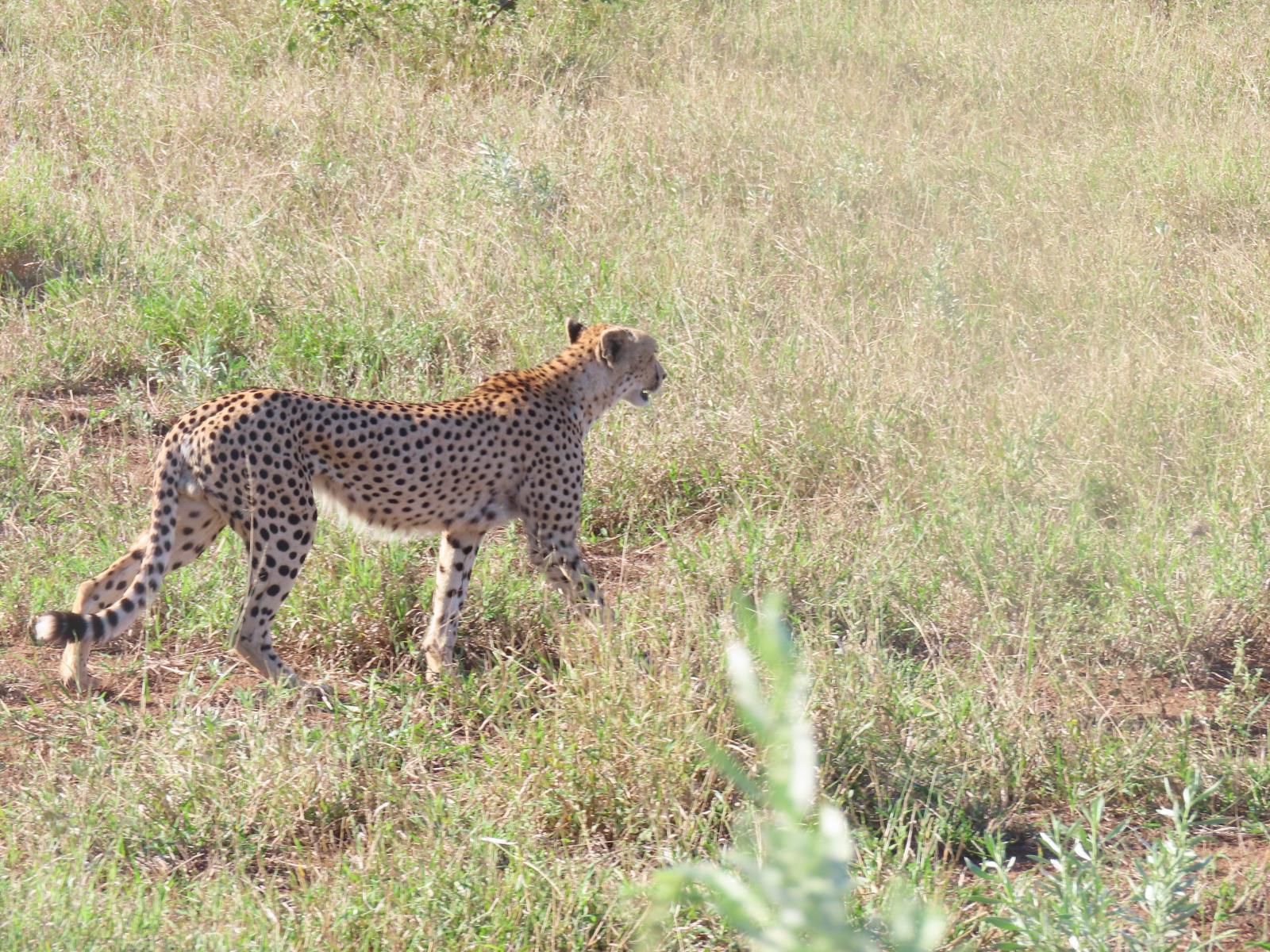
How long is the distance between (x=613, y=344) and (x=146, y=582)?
1.57 m

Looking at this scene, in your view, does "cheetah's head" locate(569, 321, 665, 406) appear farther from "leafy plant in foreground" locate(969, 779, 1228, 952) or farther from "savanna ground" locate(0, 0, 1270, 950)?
"leafy plant in foreground" locate(969, 779, 1228, 952)

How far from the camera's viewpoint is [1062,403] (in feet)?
16.3

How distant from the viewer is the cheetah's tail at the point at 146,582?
Answer: 131 inches

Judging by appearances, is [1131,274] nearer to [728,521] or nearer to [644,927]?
[728,521]

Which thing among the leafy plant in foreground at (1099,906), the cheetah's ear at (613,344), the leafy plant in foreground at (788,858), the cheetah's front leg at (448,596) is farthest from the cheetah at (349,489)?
the leafy plant in foreground at (788,858)

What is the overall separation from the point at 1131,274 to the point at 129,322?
3.89 m

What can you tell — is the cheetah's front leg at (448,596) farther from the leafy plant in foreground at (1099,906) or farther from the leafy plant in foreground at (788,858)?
the leafy plant in foreground at (788,858)

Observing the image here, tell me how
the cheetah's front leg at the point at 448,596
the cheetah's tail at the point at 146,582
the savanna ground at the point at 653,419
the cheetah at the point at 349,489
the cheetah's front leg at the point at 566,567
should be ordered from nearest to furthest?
the savanna ground at the point at 653,419, the cheetah's tail at the point at 146,582, the cheetah at the point at 349,489, the cheetah's front leg at the point at 448,596, the cheetah's front leg at the point at 566,567

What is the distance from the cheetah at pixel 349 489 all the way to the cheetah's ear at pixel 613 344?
11 cm

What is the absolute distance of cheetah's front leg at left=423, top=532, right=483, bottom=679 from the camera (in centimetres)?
385

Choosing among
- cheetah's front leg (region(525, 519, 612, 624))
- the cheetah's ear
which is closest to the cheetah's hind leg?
cheetah's front leg (region(525, 519, 612, 624))

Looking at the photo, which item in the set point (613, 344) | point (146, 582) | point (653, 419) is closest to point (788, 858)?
point (146, 582)

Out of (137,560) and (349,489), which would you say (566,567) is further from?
(137,560)

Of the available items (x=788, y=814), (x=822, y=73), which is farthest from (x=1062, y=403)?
(x=788, y=814)
